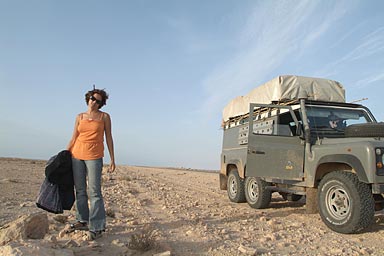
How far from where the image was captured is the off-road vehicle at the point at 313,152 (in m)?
4.68

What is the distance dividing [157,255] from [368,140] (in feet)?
11.5

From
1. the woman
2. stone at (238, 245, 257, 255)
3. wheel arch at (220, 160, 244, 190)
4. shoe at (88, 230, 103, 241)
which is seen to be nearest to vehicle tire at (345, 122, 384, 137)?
stone at (238, 245, 257, 255)

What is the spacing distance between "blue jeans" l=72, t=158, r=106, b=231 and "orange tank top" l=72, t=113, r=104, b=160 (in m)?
0.08

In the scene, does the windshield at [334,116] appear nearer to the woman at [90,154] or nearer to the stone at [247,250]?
the stone at [247,250]

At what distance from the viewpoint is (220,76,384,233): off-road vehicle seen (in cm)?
468

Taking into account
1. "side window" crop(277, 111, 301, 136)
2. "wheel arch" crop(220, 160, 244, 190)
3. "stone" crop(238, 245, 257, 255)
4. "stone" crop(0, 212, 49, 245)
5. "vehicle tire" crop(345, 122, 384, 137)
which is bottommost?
"stone" crop(238, 245, 257, 255)

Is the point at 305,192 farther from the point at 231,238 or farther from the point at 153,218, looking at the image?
the point at 153,218

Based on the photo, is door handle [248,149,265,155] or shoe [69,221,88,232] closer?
shoe [69,221,88,232]

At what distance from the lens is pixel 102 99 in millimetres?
4527

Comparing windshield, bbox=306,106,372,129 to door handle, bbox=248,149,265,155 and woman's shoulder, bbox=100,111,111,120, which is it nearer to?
door handle, bbox=248,149,265,155

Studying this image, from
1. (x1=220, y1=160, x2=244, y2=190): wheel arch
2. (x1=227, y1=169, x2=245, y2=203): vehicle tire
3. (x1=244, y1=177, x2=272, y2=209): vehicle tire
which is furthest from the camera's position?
(x1=227, y1=169, x2=245, y2=203): vehicle tire

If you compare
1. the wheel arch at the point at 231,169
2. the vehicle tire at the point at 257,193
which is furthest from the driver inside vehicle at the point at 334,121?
the wheel arch at the point at 231,169

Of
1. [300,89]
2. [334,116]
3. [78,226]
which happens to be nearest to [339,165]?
[334,116]

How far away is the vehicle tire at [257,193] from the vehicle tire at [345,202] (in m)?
1.92
